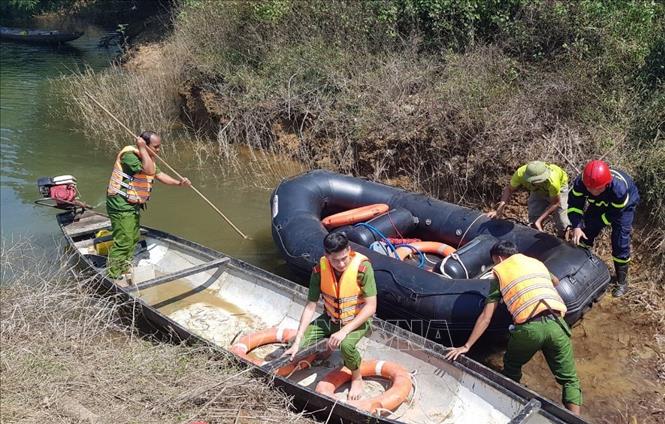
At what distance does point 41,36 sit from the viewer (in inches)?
968

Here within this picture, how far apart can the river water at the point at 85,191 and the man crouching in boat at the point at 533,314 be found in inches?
146

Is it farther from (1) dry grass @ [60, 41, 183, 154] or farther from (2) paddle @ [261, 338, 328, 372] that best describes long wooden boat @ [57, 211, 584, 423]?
(1) dry grass @ [60, 41, 183, 154]

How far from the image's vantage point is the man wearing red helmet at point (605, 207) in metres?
5.58

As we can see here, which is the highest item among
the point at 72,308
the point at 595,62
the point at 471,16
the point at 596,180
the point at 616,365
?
the point at 471,16

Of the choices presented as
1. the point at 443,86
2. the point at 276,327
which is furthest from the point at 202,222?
the point at 443,86

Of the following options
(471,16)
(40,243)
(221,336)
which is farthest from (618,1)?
(40,243)

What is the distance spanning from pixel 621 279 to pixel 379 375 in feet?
10.0

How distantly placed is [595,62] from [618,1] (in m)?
1.38

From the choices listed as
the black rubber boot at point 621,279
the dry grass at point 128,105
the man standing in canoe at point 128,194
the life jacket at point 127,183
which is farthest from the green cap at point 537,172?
the dry grass at point 128,105

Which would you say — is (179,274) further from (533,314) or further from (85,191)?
(85,191)

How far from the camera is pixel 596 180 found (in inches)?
217

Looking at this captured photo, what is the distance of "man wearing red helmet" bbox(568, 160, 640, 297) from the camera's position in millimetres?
5578

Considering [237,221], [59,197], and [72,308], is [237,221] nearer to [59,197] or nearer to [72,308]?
[59,197]

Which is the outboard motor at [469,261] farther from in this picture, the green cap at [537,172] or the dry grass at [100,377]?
the dry grass at [100,377]
